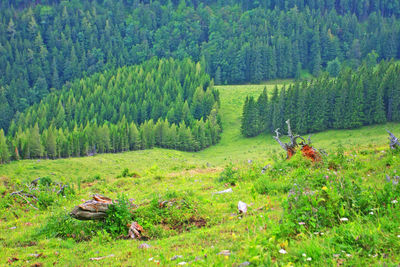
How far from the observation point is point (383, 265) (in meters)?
5.54

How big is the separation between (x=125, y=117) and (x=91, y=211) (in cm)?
10820

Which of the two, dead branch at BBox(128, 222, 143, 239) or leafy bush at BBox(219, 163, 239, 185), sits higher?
dead branch at BBox(128, 222, 143, 239)

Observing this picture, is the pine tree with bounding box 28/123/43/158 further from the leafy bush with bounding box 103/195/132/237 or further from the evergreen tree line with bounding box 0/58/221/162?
the leafy bush with bounding box 103/195/132/237

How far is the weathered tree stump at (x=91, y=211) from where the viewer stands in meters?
11.0

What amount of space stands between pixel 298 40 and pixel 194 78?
276 ft

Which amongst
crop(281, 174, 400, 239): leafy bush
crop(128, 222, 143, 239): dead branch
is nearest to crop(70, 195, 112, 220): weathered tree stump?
crop(128, 222, 143, 239): dead branch

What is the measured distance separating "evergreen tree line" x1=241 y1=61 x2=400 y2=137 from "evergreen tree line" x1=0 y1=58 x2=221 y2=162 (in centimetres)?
1855

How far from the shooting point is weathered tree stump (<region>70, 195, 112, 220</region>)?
36.0 ft

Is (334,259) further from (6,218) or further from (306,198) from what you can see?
(6,218)

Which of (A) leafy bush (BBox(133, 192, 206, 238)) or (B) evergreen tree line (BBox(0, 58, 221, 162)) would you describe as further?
(B) evergreen tree line (BBox(0, 58, 221, 162))

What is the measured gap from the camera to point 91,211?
11.1 metres

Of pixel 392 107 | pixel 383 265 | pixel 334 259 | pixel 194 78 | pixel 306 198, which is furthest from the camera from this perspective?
pixel 194 78

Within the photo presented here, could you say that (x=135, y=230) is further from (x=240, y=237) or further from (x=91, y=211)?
(x=240, y=237)

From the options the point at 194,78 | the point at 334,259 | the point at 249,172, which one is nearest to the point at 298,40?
the point at 194,78
